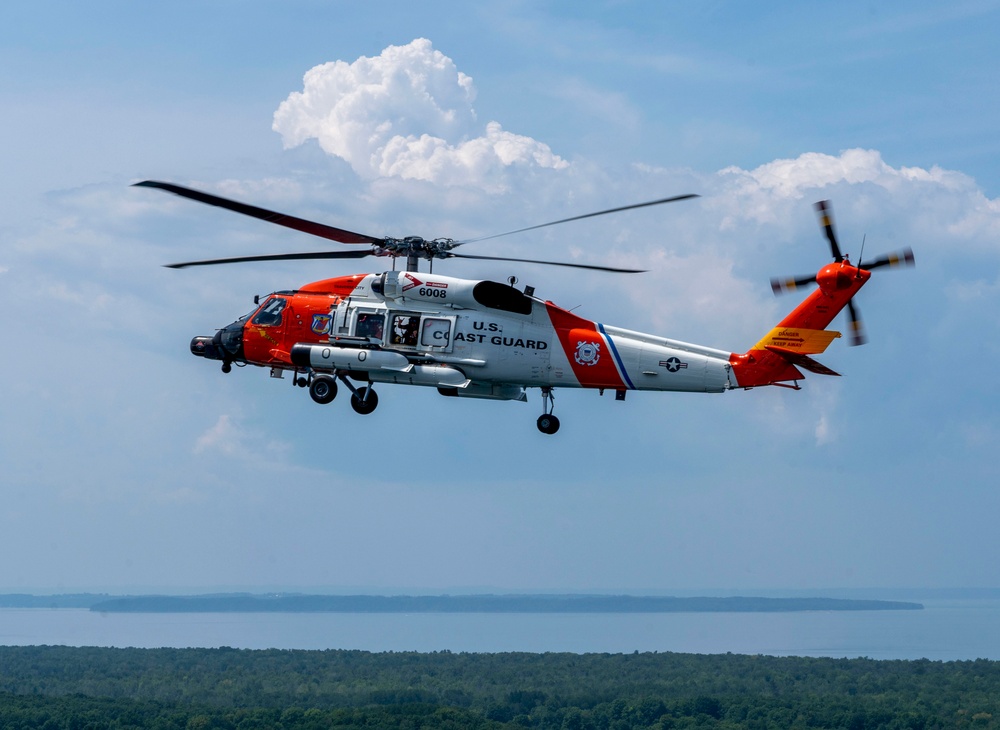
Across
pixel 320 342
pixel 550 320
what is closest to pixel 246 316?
pixel 320 342

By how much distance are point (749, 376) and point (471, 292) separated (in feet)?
32.4

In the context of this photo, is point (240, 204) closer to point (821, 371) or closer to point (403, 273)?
point (403, 273)

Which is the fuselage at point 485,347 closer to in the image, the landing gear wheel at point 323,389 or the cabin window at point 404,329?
the cabin window at point 404,329

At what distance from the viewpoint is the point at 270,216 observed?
140 ft

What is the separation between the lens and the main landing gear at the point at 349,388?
151ft

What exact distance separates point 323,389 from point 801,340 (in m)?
16.6

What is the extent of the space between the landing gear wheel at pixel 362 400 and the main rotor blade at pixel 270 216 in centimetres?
538

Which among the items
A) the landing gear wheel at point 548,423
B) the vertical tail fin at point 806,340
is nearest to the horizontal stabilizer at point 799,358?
the vertical tail fin at point 806,340

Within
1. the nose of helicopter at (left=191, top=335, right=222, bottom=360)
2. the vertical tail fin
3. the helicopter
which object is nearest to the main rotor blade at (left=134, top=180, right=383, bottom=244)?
the helicopter

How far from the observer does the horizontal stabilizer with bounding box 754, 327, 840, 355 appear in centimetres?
4369

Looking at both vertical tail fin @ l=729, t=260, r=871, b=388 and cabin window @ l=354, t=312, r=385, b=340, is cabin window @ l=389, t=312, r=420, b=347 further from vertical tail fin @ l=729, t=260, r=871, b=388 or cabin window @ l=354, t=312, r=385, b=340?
vertical tail fin @ l=729, t=260, r=871, b=388

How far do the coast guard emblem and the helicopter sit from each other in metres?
0.03

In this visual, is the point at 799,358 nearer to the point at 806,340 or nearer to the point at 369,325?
the point at 806,340

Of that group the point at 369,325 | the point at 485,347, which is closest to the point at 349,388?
the point at 369,325
